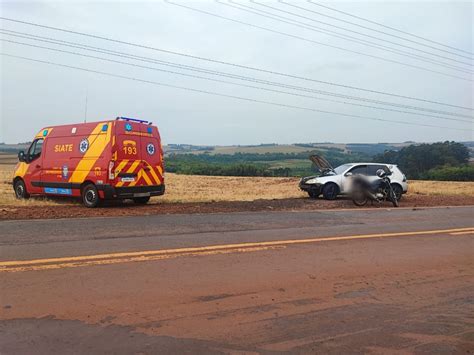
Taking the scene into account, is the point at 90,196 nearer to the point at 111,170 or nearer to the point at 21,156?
the point at 111,170

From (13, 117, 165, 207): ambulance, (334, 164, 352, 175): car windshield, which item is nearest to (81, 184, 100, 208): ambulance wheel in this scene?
(13, 117, 165, 207): ambulance

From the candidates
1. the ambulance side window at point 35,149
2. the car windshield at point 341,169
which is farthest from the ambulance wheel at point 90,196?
the car windshield at point 341,169

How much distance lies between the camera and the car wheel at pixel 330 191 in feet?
60.0

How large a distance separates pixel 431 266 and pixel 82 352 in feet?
16.8

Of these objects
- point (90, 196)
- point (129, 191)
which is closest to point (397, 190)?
point (129, 191)

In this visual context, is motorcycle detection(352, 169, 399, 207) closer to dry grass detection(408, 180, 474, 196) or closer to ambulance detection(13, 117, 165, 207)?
ambulance detection(13, 117, 165, 207)

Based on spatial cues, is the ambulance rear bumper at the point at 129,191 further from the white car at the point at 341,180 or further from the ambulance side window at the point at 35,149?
the white car at the point at 341,180

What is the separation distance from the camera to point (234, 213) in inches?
506

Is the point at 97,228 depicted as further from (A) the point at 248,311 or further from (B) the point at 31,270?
(A) the point at 248,311

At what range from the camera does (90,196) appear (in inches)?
534

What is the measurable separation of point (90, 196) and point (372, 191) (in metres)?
9.69

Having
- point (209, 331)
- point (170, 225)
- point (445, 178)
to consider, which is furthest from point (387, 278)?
point (445, 178)

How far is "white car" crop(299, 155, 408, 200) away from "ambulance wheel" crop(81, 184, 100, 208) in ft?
28.7

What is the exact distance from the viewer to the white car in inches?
720
